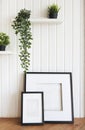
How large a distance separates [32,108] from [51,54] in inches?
21.1

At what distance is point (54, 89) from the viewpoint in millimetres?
2193

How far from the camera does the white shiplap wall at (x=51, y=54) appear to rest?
2.22 meters

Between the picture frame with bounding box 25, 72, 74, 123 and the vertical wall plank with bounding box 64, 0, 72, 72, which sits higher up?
the vertical wall plank with bounding box 64, 0, 72, 72

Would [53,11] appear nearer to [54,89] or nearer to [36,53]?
[36,53]

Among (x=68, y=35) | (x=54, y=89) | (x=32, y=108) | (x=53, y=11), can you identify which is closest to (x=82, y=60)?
(x=68, y=35)

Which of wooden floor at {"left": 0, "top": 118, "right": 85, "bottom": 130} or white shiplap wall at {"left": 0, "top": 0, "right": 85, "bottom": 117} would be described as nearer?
wooden floor at {"left": 0, "top": 118, "right": 85, "bottom": 130}

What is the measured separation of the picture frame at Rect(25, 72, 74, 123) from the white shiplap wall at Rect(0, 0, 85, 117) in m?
0.07

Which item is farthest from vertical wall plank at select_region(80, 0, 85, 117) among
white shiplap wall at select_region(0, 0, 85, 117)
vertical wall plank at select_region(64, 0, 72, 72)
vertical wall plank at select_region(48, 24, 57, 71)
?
vertical wall plank at select_region(48, 24, 57, 71)

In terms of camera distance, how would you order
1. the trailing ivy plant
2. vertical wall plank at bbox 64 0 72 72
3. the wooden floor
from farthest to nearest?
1. vertical wall plank at bbox 64 0 72 72
2. the trailing ivy plant
3. the wooden floor

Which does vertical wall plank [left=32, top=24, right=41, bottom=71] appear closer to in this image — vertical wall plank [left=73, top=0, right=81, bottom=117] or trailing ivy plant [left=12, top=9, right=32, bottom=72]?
trailing ivy plant [left=12, top=9, right=32, bottom=72]

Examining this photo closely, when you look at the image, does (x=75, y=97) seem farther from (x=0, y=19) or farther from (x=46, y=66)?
(x=0, y=19)

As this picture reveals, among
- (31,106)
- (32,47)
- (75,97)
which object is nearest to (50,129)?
(31,106)

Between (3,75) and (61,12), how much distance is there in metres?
0.81

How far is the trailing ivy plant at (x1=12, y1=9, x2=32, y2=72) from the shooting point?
A: 2.07 meters
